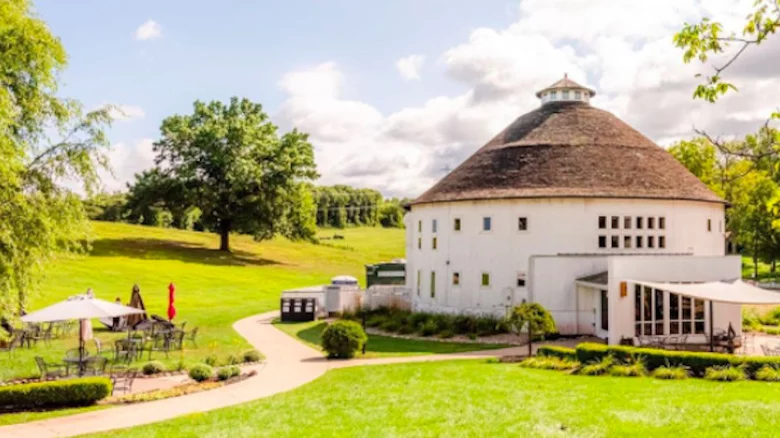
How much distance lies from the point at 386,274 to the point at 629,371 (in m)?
26.9

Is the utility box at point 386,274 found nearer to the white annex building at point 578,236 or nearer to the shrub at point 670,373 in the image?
the white annex building at point 578,236

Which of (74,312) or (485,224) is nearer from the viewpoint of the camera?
(74,312)

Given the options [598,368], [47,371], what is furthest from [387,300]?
[47,371]

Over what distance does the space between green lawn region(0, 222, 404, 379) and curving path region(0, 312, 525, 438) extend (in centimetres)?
175

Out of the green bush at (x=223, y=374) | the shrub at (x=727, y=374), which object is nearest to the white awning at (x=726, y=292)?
the shrub at (x=727, y=374)

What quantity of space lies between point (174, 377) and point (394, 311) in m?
15.9

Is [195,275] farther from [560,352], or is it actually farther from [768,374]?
[768,374]

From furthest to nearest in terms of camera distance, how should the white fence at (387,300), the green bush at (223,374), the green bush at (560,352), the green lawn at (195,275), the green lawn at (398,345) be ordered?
the white fence at (387,300)
the green lawn at (195,275)
the green lawn at (398,345)
the green bush at (560,352)
the green bush at (223,374)

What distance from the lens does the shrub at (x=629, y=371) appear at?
702 inches

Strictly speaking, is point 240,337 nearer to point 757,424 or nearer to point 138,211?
point 757,424

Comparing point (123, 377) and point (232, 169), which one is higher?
point (232, 169)

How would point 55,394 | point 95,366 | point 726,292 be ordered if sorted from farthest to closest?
1. point 726,292
2. point 95,366
3. point 55,394

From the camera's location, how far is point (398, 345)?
2564cm

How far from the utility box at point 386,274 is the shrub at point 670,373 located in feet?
87.0
